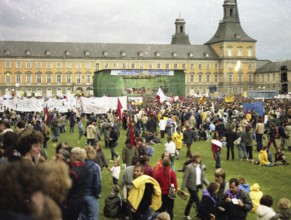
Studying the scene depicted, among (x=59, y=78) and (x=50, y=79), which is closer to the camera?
(x=50, y=79)

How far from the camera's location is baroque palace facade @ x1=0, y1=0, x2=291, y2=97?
86.2 meters

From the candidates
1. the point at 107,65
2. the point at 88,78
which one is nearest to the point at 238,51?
the point at 107,65

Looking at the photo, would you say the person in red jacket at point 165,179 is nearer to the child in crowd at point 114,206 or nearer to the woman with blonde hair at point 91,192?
the child in crowd at point 114,206

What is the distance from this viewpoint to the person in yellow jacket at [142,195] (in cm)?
676

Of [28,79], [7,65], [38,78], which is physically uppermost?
[7,65]

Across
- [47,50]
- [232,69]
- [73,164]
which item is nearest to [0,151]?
[73,164]

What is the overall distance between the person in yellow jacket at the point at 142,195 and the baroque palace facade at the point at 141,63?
78.5 metres

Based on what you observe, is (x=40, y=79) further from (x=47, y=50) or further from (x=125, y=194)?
(x=125, y=194)

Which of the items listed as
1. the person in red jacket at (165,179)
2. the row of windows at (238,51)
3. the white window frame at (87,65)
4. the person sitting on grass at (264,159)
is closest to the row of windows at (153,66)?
the white window frame at (87,65)

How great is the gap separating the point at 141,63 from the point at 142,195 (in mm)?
88247

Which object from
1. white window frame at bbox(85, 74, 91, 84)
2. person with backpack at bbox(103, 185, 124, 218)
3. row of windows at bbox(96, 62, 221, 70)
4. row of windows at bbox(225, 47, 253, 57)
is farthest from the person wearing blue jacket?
row of windows at bbox(225, 47, 253, 57)

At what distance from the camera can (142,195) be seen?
22.2ft

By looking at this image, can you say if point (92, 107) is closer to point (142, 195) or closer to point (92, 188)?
point (142, 195)

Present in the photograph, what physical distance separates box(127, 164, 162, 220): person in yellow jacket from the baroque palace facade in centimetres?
7845
